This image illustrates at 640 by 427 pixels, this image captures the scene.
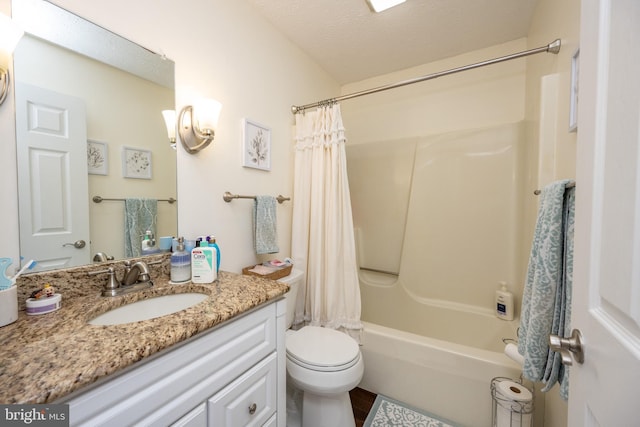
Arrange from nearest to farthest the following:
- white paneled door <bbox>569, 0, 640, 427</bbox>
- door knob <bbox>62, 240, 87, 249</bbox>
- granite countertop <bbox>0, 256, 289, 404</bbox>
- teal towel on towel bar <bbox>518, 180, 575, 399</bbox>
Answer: white paneled door <bbox>569, 0, 640, 427</bbox>, granite countertop <bbox>0, 256, 289, 404</bbox>, teal towel on towel bar <bbox>518, 180, 575, 399</bbox>, door knob <bbox>62, 240, 87, 249</bbox>

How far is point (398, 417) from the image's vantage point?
141 centimetres

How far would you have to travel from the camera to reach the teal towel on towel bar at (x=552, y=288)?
30.0 inches

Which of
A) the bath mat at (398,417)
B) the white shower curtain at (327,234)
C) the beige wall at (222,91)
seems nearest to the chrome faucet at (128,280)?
the beige wall at (222,91)

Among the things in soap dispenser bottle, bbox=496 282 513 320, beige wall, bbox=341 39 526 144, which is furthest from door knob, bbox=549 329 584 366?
beige wall, bbox=341 39 526 144

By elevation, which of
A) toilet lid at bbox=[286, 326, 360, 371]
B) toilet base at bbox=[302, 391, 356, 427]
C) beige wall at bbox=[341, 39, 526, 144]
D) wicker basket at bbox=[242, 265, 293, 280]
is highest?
beige wall at bbox=[341, 39, 526, 144]

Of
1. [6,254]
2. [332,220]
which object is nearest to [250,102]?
[332,220]

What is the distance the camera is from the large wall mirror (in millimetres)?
797

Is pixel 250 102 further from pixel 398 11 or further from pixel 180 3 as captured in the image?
pixel 398 11

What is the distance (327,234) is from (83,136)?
4.16 feet

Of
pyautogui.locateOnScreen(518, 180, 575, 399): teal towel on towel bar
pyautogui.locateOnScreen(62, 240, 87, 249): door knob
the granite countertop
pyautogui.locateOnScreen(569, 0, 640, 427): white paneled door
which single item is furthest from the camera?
pyautogui.locateOnScreen(62, 240, 87, 249): door knob

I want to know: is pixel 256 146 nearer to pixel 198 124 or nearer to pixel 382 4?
pixel 198 124

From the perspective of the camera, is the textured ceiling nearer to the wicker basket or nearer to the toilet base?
the wicker basket

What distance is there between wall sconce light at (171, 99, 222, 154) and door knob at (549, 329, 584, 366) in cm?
136

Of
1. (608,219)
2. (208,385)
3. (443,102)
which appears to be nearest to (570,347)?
(608,219)
